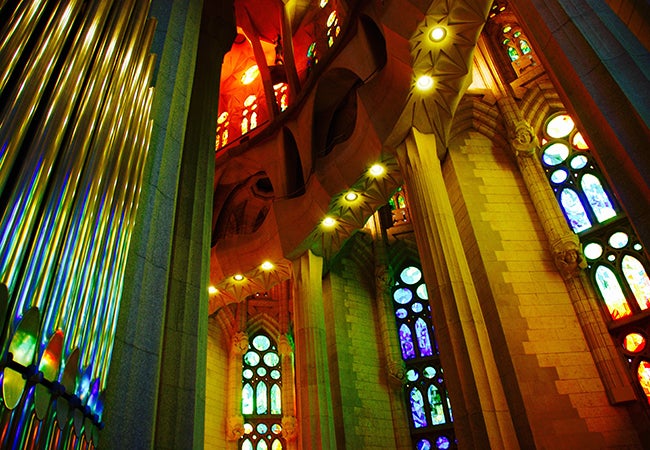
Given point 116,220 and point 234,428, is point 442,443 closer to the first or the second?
point 234,428

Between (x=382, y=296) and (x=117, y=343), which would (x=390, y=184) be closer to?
(x=382, y=296)

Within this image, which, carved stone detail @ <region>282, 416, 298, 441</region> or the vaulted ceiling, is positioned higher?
the vaulted ceiling

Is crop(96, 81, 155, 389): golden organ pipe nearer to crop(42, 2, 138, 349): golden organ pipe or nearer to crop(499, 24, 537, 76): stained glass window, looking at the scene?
→ crop(42, 2, 138, 349): golden organ pipe

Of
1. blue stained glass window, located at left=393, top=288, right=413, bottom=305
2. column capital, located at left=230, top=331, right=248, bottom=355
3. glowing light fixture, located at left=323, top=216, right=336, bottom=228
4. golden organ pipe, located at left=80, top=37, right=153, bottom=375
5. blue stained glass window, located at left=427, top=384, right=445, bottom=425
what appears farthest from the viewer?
column capital, located at left=230, top=331, right=248, bottom=355

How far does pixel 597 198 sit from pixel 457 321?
4975 mm

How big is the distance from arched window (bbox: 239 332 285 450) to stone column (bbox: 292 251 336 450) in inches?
220

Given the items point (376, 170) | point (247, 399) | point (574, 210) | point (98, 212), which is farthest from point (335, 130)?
point (98, 212)

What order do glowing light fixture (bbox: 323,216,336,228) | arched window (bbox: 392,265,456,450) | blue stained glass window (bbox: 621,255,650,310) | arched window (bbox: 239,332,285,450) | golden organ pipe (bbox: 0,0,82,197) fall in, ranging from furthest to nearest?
1. arched window (bbox: 239,332,285,450)
2. arched window (bbox: 392,265,456,450)
3. glowing light fixture (bbox: 323,216,336,228)
4. blue stained glass window (bbox: 621,255,650,310)
5. golden organ pipe (bbox: 0,0,82,197)

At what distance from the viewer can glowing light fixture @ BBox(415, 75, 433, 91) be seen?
8.98 meters

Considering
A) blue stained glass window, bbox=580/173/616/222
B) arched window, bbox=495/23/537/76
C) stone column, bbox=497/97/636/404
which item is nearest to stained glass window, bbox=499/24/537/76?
arched window, bbox=495/23/537/76

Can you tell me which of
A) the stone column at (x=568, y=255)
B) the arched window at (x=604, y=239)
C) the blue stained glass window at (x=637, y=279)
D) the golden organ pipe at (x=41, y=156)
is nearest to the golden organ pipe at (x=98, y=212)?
the golden organ pipe at (x=41, y=156)

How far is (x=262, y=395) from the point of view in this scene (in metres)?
16.8

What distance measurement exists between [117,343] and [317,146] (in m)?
10.9

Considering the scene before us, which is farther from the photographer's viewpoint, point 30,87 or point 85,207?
point 85,207
